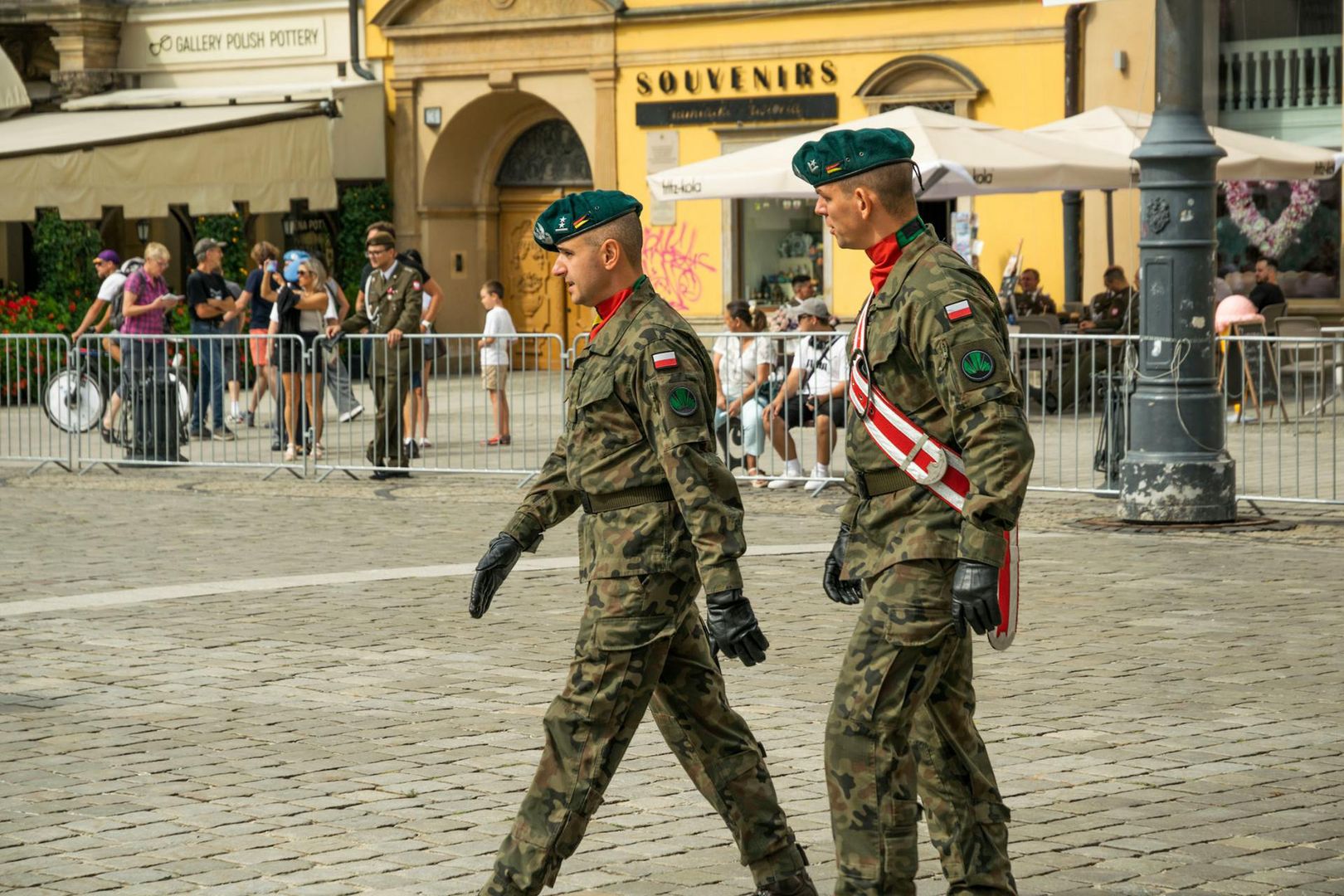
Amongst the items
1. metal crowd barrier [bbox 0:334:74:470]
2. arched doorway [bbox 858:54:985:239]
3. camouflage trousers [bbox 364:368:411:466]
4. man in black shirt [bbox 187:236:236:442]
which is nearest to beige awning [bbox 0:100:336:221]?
arched doorway [bbox 858:54:985:239]

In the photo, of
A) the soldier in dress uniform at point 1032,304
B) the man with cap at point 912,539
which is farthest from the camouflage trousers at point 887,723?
the soldier in dress uniform at point 1032,304

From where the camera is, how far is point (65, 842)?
5.55 meters

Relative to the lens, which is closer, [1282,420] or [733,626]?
[733,626]

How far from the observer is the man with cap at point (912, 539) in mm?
4270

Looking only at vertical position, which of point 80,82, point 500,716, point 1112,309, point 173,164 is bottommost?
point 500,716

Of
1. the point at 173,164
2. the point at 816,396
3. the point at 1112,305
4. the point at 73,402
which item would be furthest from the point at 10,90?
the point at 816,396

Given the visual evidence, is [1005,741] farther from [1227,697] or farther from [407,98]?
[407,98]

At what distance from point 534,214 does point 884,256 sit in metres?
24.9

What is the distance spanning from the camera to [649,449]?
15.3ft

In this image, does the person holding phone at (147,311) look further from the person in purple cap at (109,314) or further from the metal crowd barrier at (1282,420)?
the metal crowd barrier at (1282,420)

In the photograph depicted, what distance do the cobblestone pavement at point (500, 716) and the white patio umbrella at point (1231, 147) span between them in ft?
25.1

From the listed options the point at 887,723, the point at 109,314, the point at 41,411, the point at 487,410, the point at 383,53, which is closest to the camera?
the point at 887,723

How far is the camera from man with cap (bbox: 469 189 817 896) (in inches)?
178

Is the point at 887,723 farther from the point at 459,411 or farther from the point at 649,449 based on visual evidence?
the point at 459,411
